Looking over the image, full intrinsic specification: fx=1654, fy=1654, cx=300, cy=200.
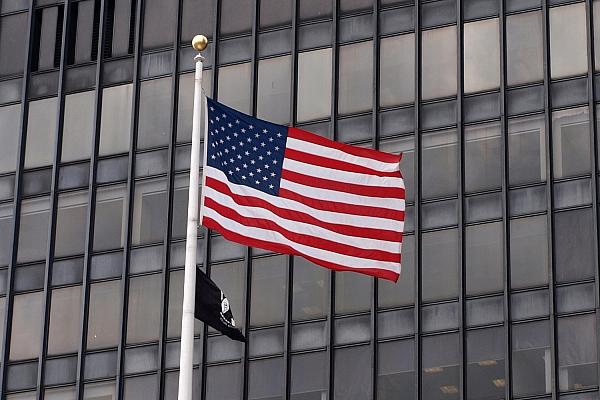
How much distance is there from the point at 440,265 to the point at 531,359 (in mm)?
3991

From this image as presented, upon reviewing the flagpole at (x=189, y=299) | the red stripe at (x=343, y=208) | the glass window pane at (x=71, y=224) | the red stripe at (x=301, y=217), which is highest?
the glass window pane at (x=71, y=224)

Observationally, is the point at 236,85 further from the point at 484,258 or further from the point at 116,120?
the point at 484,258

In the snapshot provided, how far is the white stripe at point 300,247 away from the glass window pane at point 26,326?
27240mm

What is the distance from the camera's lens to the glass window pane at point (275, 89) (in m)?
52.1

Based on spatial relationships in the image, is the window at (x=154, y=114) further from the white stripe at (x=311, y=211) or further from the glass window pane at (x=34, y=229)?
the white stripe at (x=311, y=211)

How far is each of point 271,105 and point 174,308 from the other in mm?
7103

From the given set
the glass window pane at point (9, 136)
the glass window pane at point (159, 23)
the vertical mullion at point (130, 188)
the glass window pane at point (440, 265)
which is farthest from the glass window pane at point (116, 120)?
the glass window pane at point (440, 265)

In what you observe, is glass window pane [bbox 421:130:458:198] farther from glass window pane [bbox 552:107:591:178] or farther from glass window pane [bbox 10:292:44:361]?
glass window pane [bbox 10:292:44:361]

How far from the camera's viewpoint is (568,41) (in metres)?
49.2

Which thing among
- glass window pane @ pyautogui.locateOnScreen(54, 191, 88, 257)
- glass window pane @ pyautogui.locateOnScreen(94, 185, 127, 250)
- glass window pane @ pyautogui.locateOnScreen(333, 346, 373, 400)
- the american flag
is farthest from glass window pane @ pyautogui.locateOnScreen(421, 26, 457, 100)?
the american flag

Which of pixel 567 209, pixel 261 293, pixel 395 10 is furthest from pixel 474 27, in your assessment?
pixel 261 293

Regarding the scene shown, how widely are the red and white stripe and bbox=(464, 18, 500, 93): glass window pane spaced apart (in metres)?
22.3

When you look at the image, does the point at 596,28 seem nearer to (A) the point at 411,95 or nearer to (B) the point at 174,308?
(A) the point at 411,95

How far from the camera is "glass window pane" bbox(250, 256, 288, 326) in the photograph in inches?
1954
